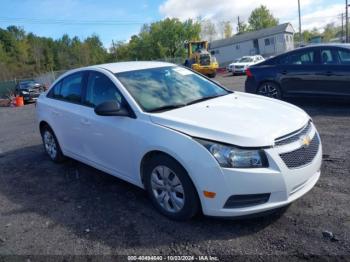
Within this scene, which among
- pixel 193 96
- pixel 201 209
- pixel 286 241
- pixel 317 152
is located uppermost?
pixel 193 96

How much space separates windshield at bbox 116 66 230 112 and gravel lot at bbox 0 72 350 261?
1.25m

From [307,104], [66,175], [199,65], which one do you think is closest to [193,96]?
[66,175]

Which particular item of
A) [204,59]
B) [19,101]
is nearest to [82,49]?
[204,59]

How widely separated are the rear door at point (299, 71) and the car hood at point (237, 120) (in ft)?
15.1

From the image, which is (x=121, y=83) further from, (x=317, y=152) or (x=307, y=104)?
(x=307, y=104)

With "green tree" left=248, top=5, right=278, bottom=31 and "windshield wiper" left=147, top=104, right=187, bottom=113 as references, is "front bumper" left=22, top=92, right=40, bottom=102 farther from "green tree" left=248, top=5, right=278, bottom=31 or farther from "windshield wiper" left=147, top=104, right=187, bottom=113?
"green tree" left=248, top=5, right=278, bottom=31

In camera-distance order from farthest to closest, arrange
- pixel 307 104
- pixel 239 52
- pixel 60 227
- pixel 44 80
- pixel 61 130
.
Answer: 1. pixel 239 52
2. pixel 44 80
3. pixel 307 104
4. pixel 61 130
5. pixel 60 227

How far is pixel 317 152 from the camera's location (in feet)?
12.1

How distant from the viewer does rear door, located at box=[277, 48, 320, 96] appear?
8391mm

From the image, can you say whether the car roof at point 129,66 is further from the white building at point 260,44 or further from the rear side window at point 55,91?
the white building at point 260,44

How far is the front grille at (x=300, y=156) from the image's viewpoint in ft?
10.7

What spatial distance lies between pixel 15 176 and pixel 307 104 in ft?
23.6

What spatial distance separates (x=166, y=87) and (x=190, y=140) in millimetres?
1306

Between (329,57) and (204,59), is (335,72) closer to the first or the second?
(329,57)
